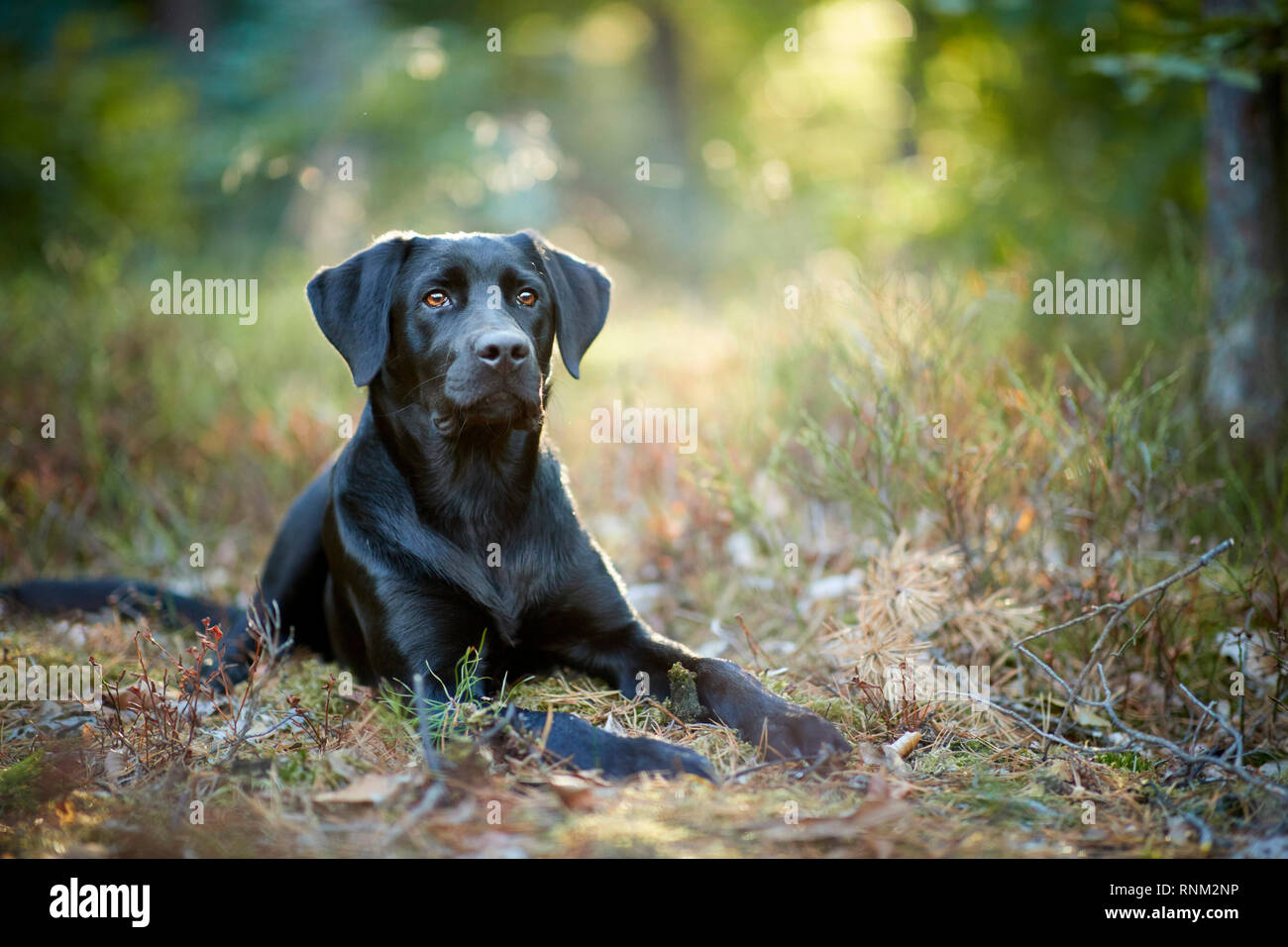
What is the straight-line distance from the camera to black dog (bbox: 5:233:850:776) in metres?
2.92

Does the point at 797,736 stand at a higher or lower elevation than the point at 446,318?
lower

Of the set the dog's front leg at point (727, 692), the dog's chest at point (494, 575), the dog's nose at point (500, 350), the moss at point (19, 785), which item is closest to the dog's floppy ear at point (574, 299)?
the dog's nose at point (500, 350)

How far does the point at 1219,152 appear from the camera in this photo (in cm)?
472

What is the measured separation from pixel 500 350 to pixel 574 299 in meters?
0.61

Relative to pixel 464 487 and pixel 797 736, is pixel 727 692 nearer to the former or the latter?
pixel 797 736

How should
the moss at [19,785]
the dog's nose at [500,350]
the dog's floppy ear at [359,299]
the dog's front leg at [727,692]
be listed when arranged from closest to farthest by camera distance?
the moss at [19,785]
the dog's front leg at [727,692]
the dog's nose at [500,350]
the dog's floppy ear at [359,299]

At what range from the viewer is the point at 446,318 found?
304cm

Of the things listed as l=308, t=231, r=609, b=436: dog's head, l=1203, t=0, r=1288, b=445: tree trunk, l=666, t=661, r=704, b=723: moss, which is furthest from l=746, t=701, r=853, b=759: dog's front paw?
l=1203, t=0, r=1288, b=445: tree trunk

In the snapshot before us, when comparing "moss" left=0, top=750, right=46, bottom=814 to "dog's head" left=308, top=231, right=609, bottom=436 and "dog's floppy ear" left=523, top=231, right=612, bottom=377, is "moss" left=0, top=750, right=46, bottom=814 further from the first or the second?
"dog's floppy ear" left=523, top=231, right=612, bottom=377

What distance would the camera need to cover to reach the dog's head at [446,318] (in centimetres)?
291

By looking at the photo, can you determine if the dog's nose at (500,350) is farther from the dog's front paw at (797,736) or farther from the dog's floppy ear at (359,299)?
the dog's front paw at (797,736)

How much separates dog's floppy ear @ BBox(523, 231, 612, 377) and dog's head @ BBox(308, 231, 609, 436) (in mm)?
13

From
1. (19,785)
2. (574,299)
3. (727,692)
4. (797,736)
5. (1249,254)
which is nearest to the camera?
(19,785)

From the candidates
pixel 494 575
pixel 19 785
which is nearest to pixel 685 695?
pixel 494 575
